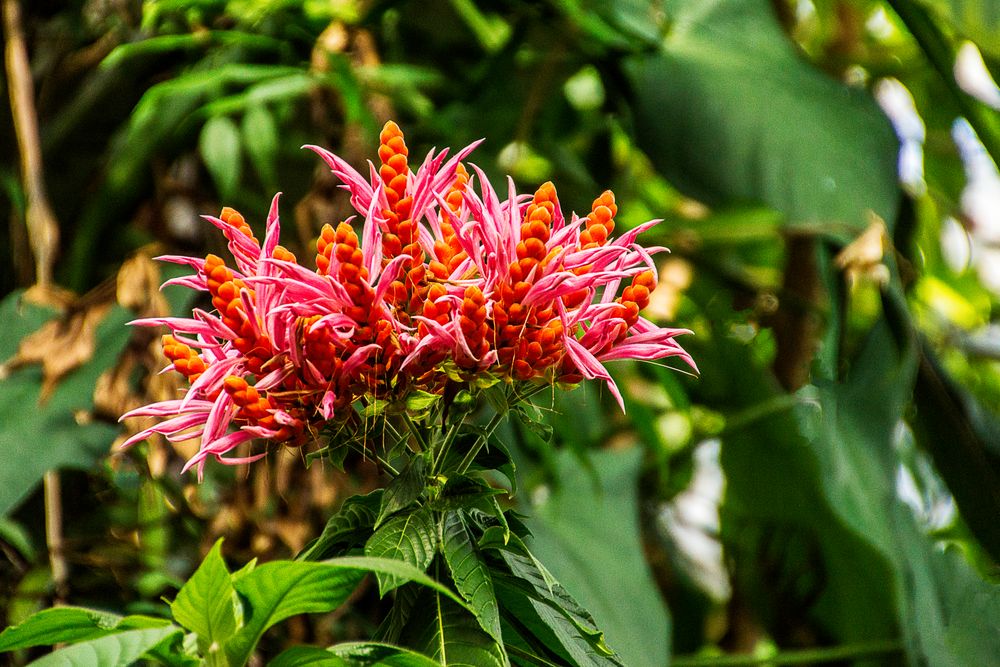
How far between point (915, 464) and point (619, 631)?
1.89 feet

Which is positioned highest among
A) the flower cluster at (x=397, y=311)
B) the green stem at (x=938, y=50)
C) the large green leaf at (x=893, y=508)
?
the flower cluster at (x=397, y=311)

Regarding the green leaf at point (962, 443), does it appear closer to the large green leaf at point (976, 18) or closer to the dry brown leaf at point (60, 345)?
the large green leaf at point (976, 18)

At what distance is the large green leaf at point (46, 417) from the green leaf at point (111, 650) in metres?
0.38

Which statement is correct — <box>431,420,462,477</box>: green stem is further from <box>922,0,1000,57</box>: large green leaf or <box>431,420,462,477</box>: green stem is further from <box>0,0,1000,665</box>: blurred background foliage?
<box>922,0,1000,57</box>: large green leaf

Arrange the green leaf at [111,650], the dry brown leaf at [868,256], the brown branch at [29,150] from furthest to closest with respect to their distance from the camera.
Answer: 1. the brown branch at [29,150]
2. the dry brown leaf at [868,256]
3. the green leaf at [111,650]

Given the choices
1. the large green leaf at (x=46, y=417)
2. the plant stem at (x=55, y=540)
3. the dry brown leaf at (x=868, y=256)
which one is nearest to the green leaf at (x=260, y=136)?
the large green leaf at (x=46, y=417)

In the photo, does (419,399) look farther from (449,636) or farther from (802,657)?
(802,657)

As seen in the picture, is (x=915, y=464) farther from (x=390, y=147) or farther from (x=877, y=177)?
(x=390, y=147)

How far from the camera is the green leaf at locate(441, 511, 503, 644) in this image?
1.07ft

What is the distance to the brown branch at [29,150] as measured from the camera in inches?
36.1

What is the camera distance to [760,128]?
881mm

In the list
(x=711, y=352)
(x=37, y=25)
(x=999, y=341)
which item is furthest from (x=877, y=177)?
(x=37, y=25)

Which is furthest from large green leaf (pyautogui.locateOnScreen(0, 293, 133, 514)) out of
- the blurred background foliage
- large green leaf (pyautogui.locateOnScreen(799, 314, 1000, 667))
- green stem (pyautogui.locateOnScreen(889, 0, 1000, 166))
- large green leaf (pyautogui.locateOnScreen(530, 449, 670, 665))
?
green stem (pyautogui.locateOnScreen(889, 0, 1000, 166))

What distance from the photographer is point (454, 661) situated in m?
0.34
